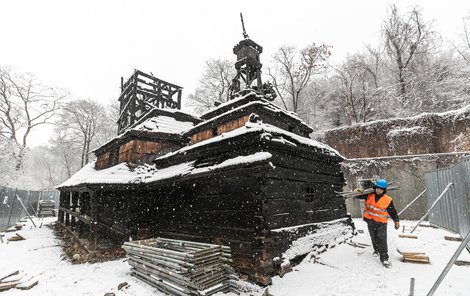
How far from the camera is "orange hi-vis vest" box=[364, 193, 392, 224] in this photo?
22.9 feet

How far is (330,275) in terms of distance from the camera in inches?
264

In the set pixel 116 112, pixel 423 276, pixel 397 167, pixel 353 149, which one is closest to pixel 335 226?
pixel 423 276

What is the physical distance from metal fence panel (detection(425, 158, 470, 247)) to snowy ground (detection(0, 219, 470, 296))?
0.74 meters

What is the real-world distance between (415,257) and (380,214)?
1.56 metres

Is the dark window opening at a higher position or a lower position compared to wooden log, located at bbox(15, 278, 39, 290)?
higher

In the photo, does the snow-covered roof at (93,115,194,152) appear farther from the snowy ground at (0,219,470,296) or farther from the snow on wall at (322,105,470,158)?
the snow on wall at (322,105,470,158)

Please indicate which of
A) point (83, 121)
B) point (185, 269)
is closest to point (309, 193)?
point (185, 269)

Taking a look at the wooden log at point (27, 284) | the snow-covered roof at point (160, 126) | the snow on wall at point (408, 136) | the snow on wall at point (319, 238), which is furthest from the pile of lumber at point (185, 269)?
the snow on wall at point (408, 136)

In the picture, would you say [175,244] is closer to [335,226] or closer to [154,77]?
[335,226]

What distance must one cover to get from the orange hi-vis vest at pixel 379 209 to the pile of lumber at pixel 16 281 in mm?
10195

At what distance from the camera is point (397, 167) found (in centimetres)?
1695

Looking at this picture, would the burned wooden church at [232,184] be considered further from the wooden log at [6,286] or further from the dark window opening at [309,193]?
the wooden log at [6,286]

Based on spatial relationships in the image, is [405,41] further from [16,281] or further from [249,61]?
[16,281]

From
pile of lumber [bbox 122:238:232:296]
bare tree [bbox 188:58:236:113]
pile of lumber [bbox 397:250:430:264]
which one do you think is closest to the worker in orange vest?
pile of lumber [bbox 397:250:430:264]
